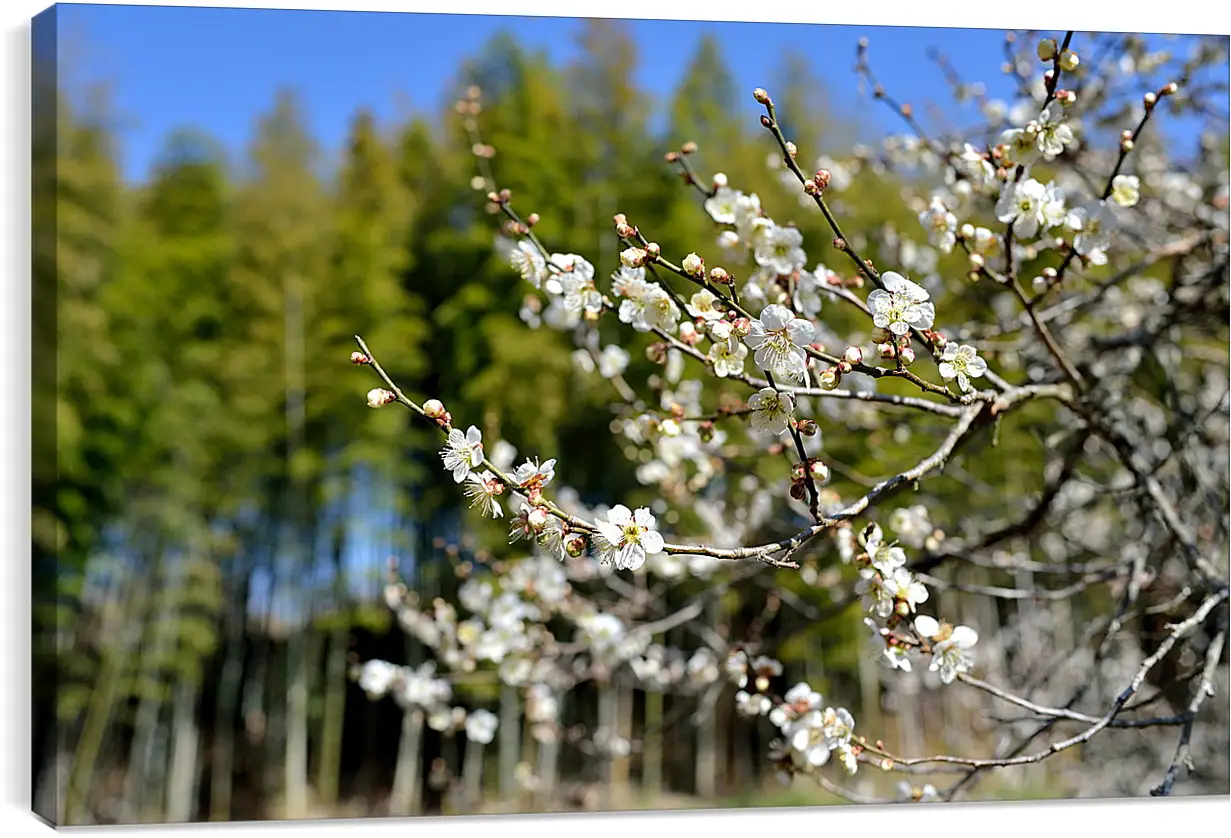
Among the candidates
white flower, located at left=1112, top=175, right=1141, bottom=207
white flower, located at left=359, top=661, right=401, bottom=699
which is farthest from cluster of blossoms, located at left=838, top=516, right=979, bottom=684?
white flower, located at left=359, top=661, right=401, bottom=699

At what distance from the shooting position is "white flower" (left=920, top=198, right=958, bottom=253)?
1354mm

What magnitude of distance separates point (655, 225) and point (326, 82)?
5.55 feet

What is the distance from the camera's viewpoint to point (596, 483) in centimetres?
576

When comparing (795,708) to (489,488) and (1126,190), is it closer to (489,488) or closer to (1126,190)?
(489,488)

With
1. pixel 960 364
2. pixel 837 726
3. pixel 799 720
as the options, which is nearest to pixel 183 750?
pixel 799 720

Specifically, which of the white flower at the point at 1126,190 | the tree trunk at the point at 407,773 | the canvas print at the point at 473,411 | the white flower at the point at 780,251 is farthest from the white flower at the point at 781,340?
the tree trunk at the point at 407,773

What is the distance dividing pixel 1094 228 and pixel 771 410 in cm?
60

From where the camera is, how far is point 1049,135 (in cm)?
127

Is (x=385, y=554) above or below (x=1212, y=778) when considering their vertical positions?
above

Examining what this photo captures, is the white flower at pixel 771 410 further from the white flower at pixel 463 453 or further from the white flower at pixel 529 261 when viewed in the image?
the white flower at pixel 529 261

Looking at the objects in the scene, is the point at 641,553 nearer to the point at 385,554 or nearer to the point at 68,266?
the point at 68,266

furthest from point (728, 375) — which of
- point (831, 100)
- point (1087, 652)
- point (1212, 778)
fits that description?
point (831, 100)

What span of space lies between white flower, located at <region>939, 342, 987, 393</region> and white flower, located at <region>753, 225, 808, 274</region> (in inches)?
13.4

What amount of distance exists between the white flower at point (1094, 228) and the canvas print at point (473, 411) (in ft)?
1.68
